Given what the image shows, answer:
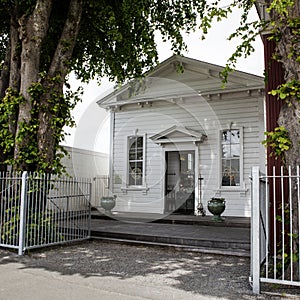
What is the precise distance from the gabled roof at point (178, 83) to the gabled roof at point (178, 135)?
1.14 metres

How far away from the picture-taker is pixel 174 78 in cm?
1156

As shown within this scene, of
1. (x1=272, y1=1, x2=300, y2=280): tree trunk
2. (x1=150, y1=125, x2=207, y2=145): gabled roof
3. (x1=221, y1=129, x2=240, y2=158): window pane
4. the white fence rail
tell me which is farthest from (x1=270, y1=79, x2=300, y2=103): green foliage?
(x1=150, y1=125, x2=207, y2=145): gabled roof

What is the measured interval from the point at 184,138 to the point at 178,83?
6.64 ft

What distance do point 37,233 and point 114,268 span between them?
6.93 ft

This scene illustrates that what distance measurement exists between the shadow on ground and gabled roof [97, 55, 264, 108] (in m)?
5.81

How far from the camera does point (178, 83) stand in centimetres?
1139

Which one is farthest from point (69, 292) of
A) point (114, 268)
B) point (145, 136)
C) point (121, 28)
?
point (145, 136)

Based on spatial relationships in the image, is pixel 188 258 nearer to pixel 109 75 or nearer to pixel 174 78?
pixel 109 75

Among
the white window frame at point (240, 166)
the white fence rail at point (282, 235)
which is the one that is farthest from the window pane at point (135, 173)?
the white fence rail at point (282, 235)

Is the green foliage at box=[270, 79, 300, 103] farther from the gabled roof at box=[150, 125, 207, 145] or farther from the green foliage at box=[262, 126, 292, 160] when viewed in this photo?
the gabled roof at box=[150, 125, 207, 145]

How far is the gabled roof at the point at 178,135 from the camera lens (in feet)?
34.3

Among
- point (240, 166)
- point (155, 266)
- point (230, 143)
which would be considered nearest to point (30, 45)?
point (155, 266)

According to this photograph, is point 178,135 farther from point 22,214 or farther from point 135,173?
point 22,214

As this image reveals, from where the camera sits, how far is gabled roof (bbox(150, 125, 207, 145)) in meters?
10.5
